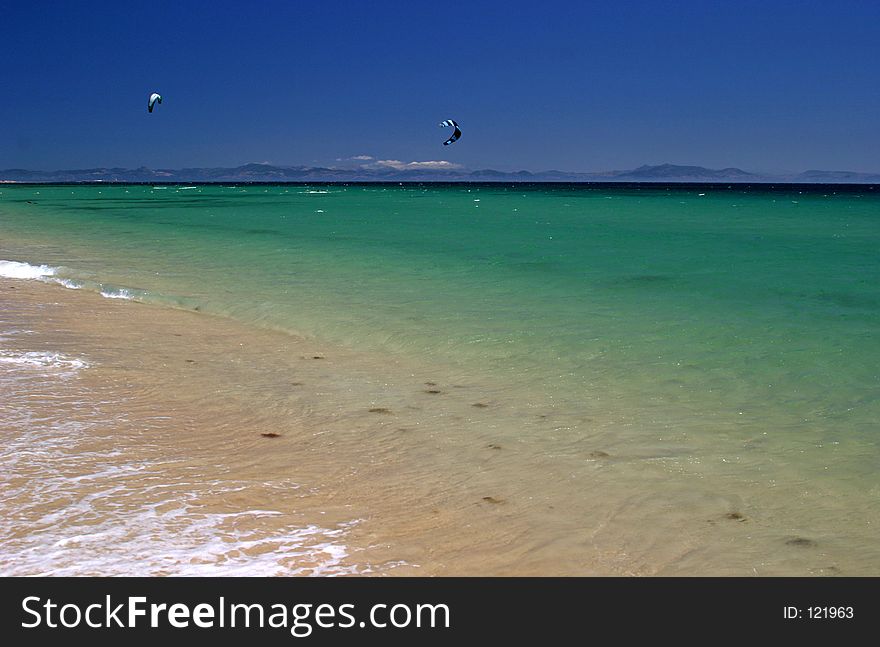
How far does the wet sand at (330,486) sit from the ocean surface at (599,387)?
0.02m

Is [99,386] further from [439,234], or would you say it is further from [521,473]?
[439,234]

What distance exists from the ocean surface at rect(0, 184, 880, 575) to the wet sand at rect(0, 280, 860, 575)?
0.02 meters

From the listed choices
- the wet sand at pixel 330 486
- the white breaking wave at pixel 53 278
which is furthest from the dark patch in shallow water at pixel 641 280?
the white breaking wave at pixel 53 278

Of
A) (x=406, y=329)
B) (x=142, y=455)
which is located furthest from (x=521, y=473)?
(x=406, y=329)

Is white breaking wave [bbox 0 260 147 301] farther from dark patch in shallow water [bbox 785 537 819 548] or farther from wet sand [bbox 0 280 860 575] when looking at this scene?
dark patch in shallow water [bbox 785 537 819 548]

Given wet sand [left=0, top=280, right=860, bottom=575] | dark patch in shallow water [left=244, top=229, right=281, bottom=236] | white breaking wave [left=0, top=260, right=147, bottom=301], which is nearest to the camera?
wet sand [left=0, top=280, right=860, bottom=575]

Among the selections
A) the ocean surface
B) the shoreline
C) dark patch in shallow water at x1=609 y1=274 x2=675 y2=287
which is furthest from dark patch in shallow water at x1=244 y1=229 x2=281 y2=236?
the shoreline

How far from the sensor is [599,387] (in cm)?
694

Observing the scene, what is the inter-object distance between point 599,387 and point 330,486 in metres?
3.18

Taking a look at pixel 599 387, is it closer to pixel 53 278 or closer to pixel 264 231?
pixel 53 278

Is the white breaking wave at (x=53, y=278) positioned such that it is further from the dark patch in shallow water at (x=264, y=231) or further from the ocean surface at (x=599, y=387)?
the dark patch in shallow water at (x=264, y=231)

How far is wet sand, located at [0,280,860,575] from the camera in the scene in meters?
3.62

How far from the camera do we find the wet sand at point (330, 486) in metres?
3.62

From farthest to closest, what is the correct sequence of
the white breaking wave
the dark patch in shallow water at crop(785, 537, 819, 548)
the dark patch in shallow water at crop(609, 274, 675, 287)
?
the dark patch in shallow water at crop(609, 274, 675, 287)
the white breaking wave
the dark patch in shallow water at crop(785, 537, 819, 548)
